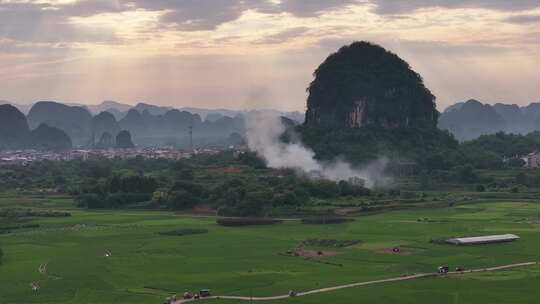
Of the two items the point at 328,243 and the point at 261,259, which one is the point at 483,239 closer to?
the point at 328,243

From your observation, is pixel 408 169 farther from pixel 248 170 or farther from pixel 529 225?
pixel 529 225

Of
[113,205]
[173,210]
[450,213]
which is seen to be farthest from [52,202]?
[450,213]

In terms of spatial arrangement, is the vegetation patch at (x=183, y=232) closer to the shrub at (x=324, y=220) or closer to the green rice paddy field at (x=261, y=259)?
the green rice paddy field at (x=261, y=259)

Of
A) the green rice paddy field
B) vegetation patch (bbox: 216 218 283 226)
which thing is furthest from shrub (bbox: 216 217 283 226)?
the green rice paddy field

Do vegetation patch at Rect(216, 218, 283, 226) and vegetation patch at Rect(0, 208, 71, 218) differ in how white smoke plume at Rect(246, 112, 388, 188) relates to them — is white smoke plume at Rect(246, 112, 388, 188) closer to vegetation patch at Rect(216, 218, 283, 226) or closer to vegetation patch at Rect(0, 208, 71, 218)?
vegetation patch at Rect(216, 218, 283, 226)

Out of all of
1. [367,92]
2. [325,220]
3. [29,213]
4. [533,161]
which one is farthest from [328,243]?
[533,161]

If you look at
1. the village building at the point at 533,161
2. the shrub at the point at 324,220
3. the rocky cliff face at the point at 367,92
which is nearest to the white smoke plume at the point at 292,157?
the rocky cliff face at the point at 367,92
